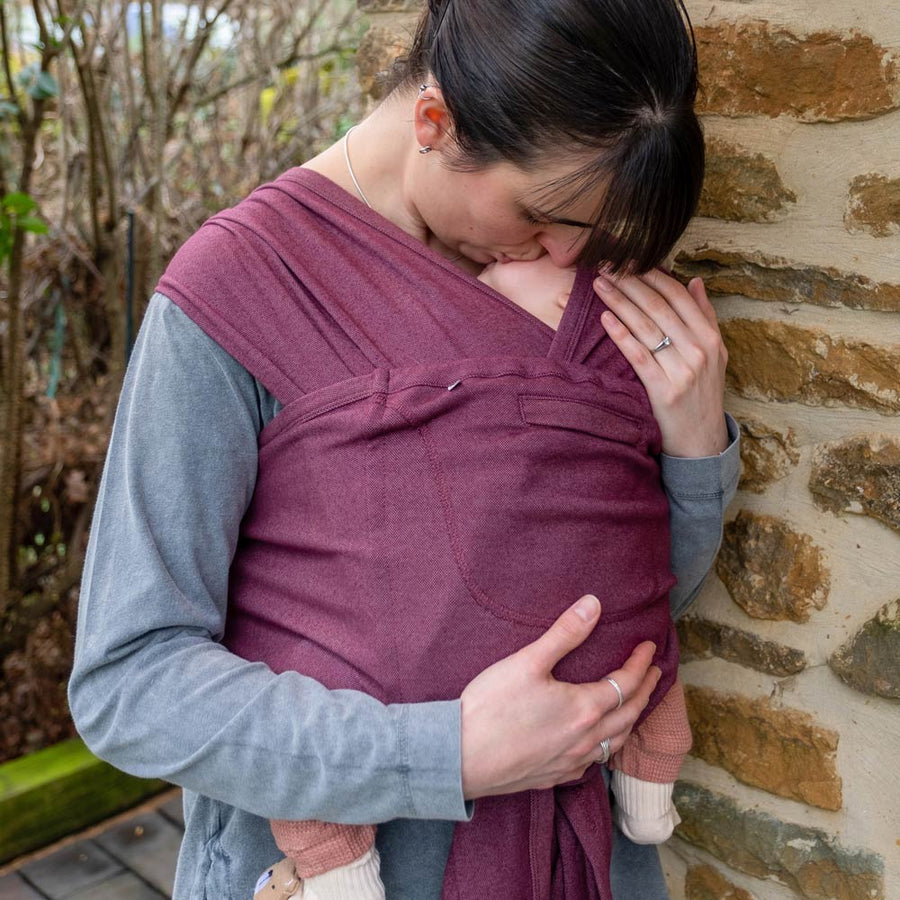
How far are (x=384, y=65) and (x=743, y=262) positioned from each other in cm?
76

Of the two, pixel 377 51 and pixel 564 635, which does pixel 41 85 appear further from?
pixel 564 635

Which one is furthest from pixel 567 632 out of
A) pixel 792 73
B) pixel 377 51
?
pixel 377 51

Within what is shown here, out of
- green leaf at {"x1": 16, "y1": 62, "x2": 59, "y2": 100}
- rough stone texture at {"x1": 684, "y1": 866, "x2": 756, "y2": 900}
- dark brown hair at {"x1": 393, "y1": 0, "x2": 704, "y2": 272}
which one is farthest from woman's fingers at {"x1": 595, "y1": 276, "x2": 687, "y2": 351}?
green leaf at {"x1": 16, "y1": 62, "x2": 59, "y2": 100}

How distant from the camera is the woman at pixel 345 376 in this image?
112 cm

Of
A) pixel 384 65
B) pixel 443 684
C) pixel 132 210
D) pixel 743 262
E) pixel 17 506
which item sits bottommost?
pixel 17 506

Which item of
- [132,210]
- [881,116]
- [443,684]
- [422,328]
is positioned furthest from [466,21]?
[132,210]

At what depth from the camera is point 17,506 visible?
3.42 meters

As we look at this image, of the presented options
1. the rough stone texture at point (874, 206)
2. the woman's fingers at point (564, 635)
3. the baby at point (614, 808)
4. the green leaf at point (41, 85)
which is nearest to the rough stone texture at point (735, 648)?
the baby at point (614, 808)

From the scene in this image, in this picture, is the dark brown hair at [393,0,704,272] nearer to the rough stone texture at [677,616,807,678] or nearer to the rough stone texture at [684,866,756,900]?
the rough stone texture at [677,616,807,678]

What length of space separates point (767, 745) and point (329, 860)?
0.78 metres

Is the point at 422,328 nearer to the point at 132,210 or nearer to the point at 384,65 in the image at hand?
the point at 384,65

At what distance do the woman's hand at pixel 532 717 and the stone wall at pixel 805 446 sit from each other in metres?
0.49

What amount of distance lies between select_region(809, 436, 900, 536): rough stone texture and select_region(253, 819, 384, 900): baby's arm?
787mm

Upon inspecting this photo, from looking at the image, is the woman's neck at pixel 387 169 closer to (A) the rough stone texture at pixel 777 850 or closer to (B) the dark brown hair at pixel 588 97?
(B) the dark brown hair at pixel 588 97
